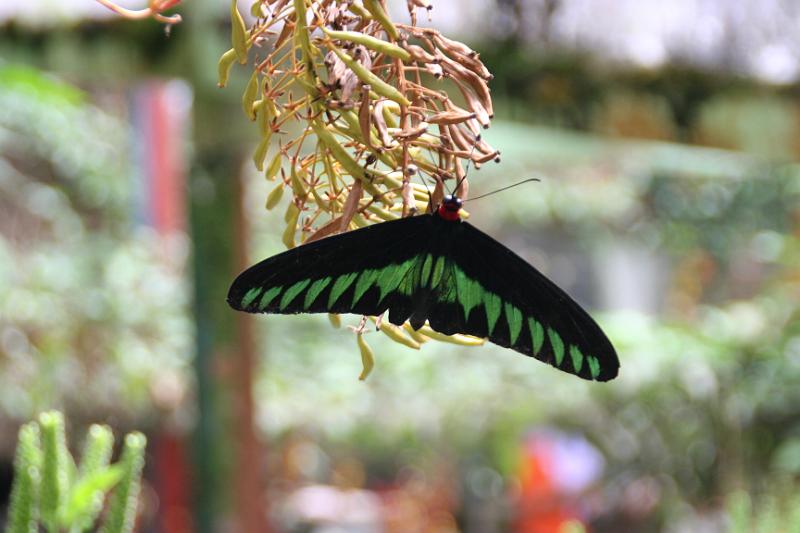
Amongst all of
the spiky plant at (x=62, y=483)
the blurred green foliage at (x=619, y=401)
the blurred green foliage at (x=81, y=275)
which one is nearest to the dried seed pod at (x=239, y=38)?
the spiky plant at (x=62, y=483)

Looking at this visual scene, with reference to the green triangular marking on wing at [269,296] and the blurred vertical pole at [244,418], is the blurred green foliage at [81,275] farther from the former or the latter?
the green triangular marking on wing at [269,296]

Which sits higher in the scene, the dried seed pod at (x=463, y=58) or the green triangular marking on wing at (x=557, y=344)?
the dried seed pod at (x=463, y=58)

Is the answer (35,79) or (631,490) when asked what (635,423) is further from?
(35,79)

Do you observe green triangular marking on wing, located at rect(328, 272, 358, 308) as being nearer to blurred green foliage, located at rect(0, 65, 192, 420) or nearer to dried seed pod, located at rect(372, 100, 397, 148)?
dried seed pod, located at rect(372, 100, 397, 148)

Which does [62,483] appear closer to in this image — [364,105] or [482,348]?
[364,105]

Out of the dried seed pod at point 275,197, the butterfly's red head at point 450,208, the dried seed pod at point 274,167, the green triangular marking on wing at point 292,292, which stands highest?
the dried seed pod at point 274,167

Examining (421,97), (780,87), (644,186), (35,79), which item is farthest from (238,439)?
(644,186)

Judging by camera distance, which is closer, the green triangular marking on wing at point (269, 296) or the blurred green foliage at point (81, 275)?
the green triangular marking on wing at point (269, 296)

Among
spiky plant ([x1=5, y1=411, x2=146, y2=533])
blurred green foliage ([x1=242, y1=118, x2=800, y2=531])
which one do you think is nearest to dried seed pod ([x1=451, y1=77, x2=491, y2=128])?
spiky plant ([x1=5, y1=411, x2=146, y2=533])

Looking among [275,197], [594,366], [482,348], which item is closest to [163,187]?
[482,348]
